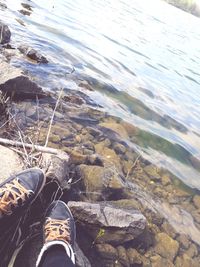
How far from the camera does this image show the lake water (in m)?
6.88

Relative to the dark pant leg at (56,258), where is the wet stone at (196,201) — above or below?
below

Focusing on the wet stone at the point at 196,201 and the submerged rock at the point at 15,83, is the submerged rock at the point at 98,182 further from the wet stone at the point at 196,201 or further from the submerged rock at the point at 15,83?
the submerged rock at the point at 15,83

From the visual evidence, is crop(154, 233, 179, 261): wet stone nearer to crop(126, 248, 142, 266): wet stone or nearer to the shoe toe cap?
crop(126, 248, 142, 266): wet stone

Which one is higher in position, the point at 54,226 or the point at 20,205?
the point at 20,205

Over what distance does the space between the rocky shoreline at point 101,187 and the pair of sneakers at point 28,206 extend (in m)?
0.20

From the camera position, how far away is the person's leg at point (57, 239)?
2.79 meters

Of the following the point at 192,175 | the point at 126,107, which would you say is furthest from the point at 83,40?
the point at 192,175

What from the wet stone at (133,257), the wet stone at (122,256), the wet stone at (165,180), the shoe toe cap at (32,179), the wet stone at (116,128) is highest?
the shoe toe cap at (32,179)

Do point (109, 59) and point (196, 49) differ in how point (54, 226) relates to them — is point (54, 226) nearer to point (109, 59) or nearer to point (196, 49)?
point (109, 59)

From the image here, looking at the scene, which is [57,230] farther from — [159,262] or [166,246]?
[166,246]

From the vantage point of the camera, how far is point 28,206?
121 inches

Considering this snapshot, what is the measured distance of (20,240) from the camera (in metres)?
3.22

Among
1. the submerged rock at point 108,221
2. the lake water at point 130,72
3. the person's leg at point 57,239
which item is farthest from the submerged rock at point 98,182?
the lake water at point 130,72

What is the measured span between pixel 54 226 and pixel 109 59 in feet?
27.4
